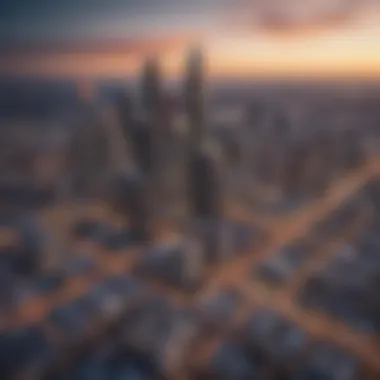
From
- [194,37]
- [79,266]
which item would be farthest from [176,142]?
[79,266]

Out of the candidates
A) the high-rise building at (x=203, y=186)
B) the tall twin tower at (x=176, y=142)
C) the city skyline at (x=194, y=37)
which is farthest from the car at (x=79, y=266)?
the city skyline at (x=194, y=37)

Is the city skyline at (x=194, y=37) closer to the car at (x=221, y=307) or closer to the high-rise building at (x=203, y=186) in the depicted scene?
the high-rise building at (x=203, y=186)

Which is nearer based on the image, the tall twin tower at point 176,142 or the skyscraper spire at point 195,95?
the skyscraper spire at point 195,95

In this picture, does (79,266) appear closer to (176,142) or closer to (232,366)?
(176,142)

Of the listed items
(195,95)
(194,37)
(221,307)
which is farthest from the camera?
(195,95)

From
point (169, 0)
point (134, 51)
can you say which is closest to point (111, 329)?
point (134, 51)

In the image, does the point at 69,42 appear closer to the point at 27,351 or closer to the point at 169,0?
the point at 169,0
